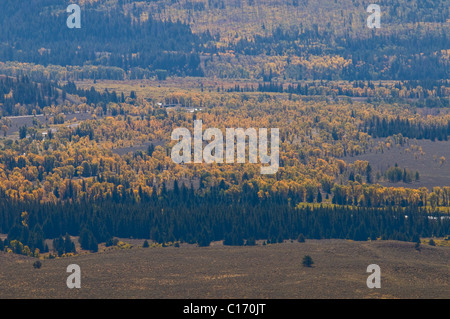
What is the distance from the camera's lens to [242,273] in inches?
6142

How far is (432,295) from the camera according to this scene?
14262cm

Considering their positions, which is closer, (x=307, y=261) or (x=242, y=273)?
(x=242, y=273)

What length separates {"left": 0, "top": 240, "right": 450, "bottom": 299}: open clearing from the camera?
14425 centimetres

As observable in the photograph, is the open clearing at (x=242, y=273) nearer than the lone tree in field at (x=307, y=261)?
Yes

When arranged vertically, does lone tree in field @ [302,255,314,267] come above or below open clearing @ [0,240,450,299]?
above

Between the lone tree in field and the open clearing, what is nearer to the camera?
the open clearing

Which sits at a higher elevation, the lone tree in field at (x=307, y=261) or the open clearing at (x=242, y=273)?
the lone tree in field at (x=307, y=261)

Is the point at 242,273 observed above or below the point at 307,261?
below

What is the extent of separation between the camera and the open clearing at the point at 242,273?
144250 mm
